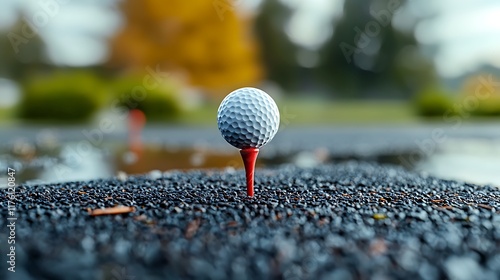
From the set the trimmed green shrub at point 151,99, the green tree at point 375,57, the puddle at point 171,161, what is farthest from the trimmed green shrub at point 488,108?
the trimmed green shrub at point 151,99

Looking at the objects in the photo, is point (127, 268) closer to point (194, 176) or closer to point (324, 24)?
point (194, 176)

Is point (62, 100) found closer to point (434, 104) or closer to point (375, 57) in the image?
point (434, 104)

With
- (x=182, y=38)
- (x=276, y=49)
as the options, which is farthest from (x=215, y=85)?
(x=276, y=49)

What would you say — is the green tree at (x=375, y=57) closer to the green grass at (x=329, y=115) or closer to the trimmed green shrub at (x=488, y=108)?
the green grass at (x=329, y=115)

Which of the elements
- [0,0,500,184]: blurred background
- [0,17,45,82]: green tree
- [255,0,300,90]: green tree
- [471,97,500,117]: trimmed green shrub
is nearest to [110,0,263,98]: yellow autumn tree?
[0,0,500,184]: blurred background

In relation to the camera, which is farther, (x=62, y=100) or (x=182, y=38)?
(x=182, y=38)

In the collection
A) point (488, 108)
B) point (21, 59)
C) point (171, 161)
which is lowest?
point (171, 161)
